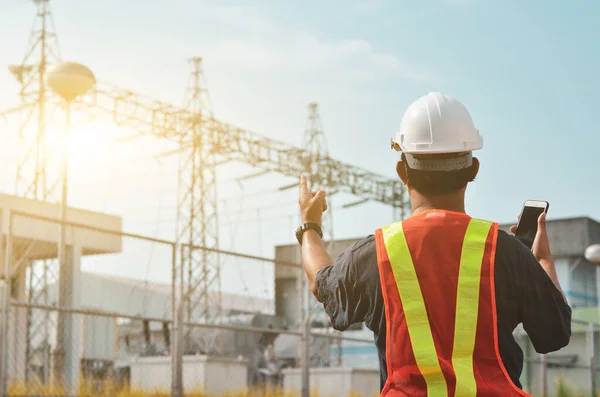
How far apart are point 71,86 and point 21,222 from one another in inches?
262

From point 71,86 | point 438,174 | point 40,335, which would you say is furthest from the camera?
point 40,335

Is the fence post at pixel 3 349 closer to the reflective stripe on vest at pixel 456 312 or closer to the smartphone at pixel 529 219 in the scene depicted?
the smartphone at pixel 529 219

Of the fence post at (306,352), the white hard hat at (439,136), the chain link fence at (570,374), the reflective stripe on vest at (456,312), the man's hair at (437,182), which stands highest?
the white hard hat at (439,136)

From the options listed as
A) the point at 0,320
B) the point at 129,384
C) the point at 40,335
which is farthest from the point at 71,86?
the point at 40,335

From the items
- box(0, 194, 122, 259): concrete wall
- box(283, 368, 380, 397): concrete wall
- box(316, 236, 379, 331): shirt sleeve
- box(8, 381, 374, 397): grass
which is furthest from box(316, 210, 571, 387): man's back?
box(0, 194, 122, 259): concrete wall

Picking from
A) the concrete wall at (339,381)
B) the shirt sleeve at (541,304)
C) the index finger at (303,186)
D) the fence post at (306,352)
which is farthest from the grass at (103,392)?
the shirt sleeve at (541,304)

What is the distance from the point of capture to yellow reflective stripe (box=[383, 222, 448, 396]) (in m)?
2.57

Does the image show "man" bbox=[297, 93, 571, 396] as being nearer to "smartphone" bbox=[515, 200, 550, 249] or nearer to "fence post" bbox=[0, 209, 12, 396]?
"smartphone" bbox=[515, 200, 550, 249]

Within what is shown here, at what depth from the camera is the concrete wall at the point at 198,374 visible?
13.1m

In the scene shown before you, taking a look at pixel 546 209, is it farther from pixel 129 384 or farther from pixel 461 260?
pixel 129 384

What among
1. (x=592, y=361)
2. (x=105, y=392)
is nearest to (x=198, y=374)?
(x=105, y=392)

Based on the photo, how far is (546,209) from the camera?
3043 millimetres

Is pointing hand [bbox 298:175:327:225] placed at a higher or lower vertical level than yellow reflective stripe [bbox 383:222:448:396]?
higher

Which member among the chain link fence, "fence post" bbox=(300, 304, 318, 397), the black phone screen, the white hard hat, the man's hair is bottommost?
the chain link fence
